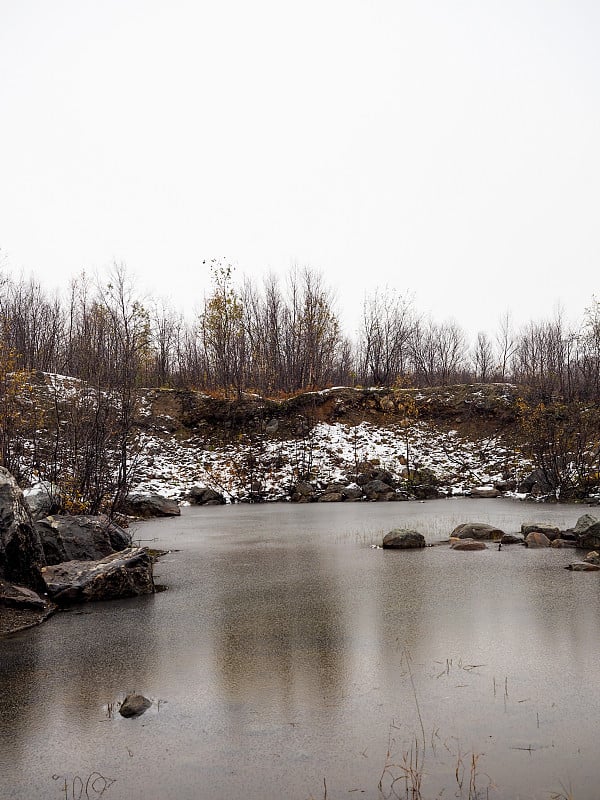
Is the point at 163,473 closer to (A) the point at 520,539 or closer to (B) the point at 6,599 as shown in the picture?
(A) the point at 520,539

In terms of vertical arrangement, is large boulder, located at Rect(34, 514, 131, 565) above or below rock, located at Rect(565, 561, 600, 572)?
above

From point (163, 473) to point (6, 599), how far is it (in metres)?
22.4

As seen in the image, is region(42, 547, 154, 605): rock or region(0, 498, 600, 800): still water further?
region(42, 547, 154, 605): rock

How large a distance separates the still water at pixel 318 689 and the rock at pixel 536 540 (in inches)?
103

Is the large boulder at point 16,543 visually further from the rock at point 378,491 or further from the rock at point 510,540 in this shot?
the rock at point 378,491

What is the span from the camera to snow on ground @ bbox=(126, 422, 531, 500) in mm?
29969

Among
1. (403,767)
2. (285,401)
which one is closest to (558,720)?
(403,767)

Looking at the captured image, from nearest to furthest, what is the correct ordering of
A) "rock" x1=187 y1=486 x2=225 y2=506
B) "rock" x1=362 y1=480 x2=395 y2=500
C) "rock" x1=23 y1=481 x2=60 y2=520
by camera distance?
"rock" x1=23 y1=481 x2=60 y2=520, "rock" x1=187 y1=486 x2=225 y2=506, "rock" x1=362 y1=480 x2=395 y2=500

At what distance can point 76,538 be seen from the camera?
11492 millimetres

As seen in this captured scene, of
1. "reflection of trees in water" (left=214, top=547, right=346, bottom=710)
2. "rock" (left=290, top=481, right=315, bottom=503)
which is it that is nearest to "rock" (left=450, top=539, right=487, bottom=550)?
"reflection of trees in water" (left=214, top=547, right=346, bottom=710)

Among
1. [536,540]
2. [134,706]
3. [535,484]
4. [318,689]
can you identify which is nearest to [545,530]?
[536,540]

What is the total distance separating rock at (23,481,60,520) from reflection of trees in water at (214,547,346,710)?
449 centimetres

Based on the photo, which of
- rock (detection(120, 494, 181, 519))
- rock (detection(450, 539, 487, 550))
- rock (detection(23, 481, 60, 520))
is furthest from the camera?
rock (detection(120, 494, 181, 519))

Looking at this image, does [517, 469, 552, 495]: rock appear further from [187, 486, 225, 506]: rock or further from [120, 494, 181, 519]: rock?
[120, 494, 181, 519]: rock
